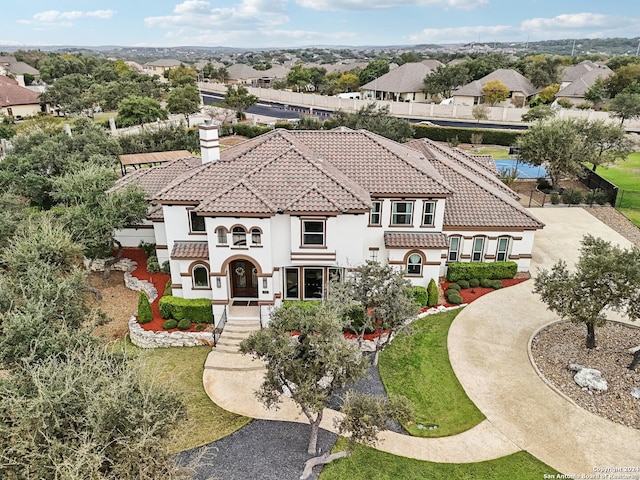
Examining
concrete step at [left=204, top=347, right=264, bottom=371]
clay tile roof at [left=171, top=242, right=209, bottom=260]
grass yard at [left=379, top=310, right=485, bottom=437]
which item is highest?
clay tile roof at [left=171, top=242, right=209, bottom=260]

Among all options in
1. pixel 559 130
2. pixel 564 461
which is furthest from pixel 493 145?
pixel 564 461

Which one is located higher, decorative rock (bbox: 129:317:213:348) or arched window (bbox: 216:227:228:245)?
arched window (bbox: 216:227:228:245)

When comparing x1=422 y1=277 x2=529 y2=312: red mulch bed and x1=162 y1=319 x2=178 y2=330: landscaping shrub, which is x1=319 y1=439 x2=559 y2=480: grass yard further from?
x1=162 y1=319 x2=178 y2=330: landscaping shrub

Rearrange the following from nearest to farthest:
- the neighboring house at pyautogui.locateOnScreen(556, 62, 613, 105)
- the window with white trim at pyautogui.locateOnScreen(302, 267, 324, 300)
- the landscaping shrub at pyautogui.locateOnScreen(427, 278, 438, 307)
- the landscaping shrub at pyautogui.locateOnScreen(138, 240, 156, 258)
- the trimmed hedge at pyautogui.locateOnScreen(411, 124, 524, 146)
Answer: the window with white trim at pyautogui.locateOnScreen(302, 267, 324, 300)
the landscaping shrub at pyautogui.locateOnScreen(427, 278, 438, 307)
the landscaping shrub at pyautogui.locateOnScreen(138, 240, 156, 258)
the trimmed hedge at pyautogui.locateOnScreen(411, 124, 524, 146)
the neighboring house at pyautogui.locateOnScreen(556, 62, 613, 105)

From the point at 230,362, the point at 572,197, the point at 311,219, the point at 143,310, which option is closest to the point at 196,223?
the point at 143,310

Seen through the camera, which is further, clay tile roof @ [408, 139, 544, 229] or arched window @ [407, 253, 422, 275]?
clay tile roof @ [408, 139, 544, 229]

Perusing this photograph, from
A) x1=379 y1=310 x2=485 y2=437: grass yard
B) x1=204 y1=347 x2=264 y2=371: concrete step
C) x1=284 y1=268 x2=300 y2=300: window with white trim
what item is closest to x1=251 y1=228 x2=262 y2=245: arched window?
x1=284 y1=268 x2=300 y2=300: window with white trim

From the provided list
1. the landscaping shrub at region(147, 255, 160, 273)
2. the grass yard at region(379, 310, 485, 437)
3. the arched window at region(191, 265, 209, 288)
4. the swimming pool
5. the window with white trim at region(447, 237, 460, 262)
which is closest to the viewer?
the grass yard at region(379, 310, 485, 437)

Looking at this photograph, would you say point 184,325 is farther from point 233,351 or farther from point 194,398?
point 194,398

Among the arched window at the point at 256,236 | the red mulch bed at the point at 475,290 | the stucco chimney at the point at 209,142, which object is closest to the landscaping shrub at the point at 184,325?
the arched window at the point at 256,236
